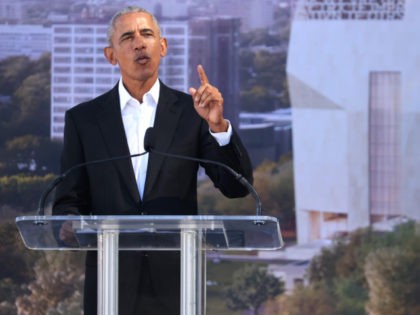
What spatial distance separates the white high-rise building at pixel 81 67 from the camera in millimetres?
6172

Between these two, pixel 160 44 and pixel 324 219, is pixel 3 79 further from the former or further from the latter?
pixel 160 44

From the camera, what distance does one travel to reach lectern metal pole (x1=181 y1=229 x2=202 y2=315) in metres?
2.73

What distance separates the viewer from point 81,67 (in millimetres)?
6230

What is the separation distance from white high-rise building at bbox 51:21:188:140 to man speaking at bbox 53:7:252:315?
279 centimetres

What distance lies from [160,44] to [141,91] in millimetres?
135

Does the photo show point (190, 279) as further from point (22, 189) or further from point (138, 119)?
point (22, 189)

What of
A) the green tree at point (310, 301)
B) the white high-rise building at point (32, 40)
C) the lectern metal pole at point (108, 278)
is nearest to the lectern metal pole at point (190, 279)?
the lectern metal pole at point (108, 278)

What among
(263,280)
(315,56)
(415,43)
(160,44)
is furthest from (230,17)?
(160,44)

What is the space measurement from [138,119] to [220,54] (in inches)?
114

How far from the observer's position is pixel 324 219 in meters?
6.10

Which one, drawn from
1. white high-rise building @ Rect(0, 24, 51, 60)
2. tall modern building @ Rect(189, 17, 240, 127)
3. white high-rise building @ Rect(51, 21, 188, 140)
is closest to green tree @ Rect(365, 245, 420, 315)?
tall modern building @ Rect(189, 17, 240, 127)

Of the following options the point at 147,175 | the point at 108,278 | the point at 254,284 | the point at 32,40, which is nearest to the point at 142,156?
the point at 147,175

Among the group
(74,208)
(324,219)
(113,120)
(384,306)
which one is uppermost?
(113,120)

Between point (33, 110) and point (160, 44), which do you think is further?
point (33, 110)
